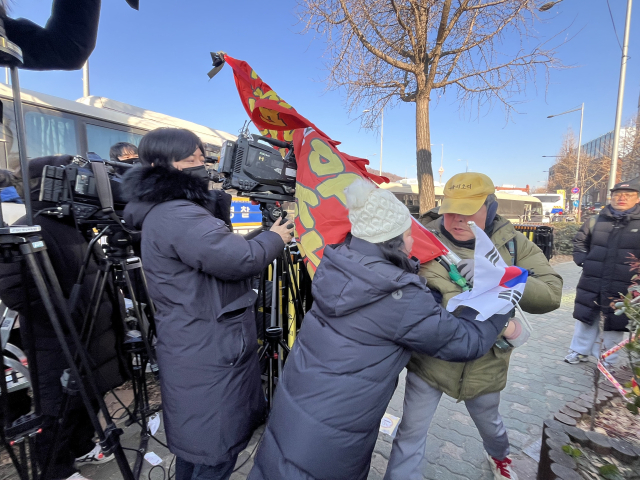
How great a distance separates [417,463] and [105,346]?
2033 millimetres

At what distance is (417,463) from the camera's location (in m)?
1.88

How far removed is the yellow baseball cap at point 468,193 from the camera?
1781 mm

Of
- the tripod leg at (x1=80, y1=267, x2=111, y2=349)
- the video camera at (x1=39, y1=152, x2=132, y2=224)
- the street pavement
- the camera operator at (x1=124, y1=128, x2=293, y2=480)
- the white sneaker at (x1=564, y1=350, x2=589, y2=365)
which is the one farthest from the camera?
the white sneaker at (x1=564, y1=350, x2=589, y2=365)

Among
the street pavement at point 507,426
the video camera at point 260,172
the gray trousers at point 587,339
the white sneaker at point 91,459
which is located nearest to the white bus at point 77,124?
the white sneaker at point 91,459

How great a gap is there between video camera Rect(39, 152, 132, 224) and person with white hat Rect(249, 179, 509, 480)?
3.94 feet

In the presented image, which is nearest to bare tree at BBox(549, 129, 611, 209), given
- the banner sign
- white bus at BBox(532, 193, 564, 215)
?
white bus at BBox(532, 193, 564, 215)

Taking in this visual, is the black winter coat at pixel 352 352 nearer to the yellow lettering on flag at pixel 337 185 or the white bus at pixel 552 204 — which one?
the yellow lettering on flag at pixel 337 185

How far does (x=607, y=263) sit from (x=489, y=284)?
3.11 metres

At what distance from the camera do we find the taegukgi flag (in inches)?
55.5

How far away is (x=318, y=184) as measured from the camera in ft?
6.21

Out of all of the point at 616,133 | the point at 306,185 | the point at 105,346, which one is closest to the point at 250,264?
the point at 306,185

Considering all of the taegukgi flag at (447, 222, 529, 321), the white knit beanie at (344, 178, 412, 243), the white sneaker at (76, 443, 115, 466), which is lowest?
the white sneaker at (76, 443, 115, 466)

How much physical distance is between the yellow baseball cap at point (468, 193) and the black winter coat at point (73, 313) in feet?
6.82

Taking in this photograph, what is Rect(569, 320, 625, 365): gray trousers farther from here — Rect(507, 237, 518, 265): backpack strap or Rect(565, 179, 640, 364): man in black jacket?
Rect(507, 237, 518, 265): backpack strap
